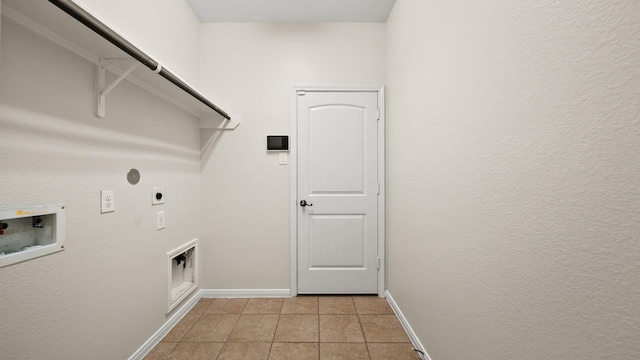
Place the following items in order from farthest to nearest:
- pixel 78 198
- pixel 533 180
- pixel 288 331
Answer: pixel 288 331, pixel 78 198, pixel 533 180

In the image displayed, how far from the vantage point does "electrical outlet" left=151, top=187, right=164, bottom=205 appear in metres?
1.61

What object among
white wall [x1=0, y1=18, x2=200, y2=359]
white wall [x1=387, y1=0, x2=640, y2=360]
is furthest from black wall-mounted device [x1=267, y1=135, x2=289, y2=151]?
white wall [x1=387, y1=0, x2=640, y2=360]

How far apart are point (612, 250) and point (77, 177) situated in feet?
6.28

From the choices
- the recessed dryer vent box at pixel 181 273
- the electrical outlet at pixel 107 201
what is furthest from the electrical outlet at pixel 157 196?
the recessed dryer vent box at pixel 181 273

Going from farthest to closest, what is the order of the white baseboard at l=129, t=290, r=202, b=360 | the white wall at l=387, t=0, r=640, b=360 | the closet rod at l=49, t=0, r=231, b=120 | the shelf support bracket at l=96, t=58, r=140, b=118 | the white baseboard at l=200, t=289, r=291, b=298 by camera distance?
the white baseboard at l=200, t=289, r=291, b=298 < the white baseboard at l=129, t=290, r=202, b=360 < the shelf support bracket at l=96, t=58, r=140, b=118 < the closet rod at l=49, t=0, r=231, b=120 < the white wall at l=387, t=0, r=640, b=360

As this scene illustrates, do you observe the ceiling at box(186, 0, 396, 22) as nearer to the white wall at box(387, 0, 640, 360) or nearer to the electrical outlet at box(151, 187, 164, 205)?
the white wall at box(387, 0, 640, 360)

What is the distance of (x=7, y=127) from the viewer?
0.87 meters

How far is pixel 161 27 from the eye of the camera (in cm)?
171

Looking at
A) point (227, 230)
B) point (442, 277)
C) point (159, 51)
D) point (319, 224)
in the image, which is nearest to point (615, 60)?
point (442, 277)

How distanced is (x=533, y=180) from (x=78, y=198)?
1852 millimetres

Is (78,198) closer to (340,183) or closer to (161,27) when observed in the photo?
(161,27)

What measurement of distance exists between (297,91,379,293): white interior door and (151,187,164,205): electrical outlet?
112cm

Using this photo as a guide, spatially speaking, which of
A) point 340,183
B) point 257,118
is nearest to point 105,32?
point 257,118

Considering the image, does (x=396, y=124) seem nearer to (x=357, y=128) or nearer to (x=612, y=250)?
(x=357, y=128)
